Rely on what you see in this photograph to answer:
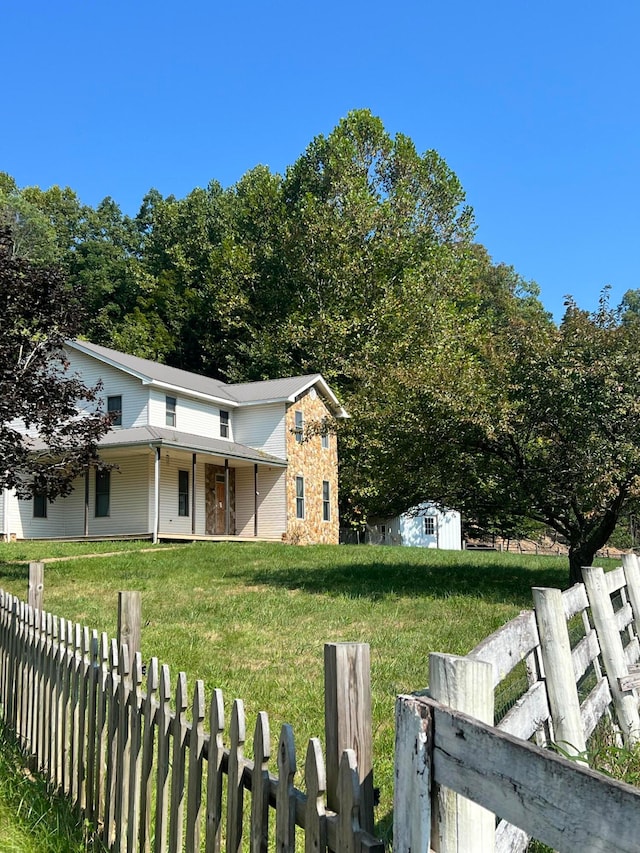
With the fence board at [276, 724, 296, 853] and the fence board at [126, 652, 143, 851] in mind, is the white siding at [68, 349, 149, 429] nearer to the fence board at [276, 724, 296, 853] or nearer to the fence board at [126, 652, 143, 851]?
the fence board at [126, 652, 143, 851]

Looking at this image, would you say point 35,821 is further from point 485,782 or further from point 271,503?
point 271,503

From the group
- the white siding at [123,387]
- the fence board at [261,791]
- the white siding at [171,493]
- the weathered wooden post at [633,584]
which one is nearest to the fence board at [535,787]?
the fence board at [261,791]

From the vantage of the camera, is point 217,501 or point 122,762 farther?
point 217,501

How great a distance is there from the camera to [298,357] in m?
37.5

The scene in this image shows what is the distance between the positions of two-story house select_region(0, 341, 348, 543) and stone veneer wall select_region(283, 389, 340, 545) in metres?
0.04

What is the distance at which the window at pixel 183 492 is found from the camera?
87.5 feet

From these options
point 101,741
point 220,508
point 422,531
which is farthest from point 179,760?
point 422,531

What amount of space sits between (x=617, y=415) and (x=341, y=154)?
104 ft

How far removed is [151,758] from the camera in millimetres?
3293

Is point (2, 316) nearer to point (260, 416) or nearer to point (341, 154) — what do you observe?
point (260, 416)

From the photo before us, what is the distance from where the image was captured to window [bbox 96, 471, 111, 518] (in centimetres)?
2617

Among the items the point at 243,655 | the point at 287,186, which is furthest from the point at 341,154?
the point at 243,655

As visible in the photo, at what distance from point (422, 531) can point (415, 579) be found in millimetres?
26050

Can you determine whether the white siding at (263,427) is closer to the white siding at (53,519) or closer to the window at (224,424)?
the window at (224,424)
